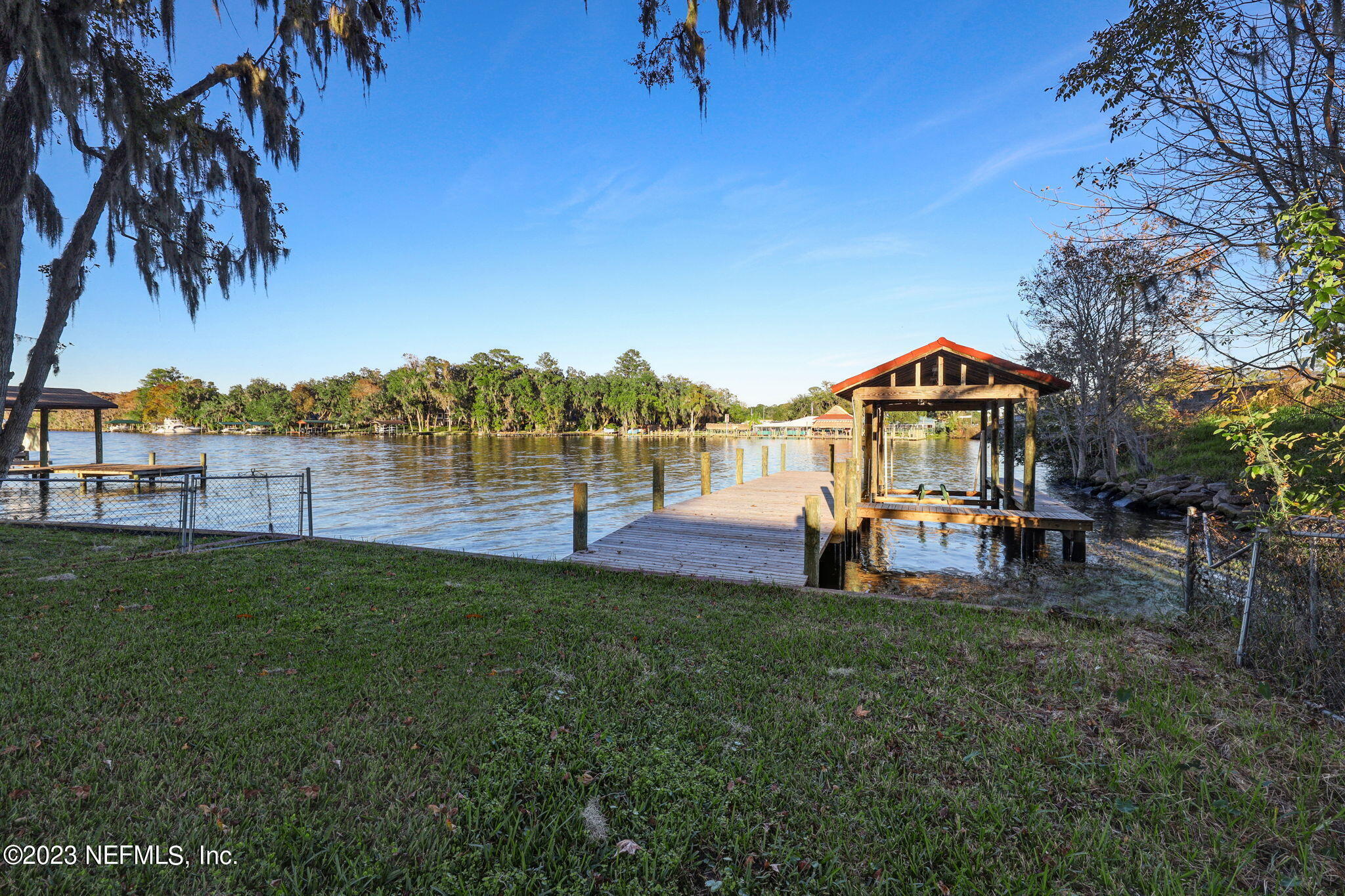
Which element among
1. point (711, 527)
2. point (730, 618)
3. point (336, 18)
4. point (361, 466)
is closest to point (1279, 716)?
point (730, 618)

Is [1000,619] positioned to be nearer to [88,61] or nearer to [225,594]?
[225,594]

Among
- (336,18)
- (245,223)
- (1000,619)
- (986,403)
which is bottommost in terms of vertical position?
(1000,619)

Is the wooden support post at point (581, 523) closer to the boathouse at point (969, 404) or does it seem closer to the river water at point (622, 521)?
the river water at point (622, 521)

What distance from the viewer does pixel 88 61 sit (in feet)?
22.7

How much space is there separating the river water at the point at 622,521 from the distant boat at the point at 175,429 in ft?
283

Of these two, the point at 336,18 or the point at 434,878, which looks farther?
the point at 336,18

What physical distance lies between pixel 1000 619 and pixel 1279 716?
8.51 feet

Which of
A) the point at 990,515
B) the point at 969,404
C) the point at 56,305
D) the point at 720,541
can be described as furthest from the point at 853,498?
the point at 56,305

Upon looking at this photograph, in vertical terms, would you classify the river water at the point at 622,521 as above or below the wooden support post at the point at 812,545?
below

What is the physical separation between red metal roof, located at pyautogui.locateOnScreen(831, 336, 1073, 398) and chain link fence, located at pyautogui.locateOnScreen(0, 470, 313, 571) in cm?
1212

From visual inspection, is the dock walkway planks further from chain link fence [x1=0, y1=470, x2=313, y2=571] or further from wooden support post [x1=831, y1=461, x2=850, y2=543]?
chain link fence [x1=0, y1=470, x2=313, y2=571]

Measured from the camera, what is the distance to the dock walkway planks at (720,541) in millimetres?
9391

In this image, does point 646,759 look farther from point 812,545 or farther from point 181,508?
point 181,508

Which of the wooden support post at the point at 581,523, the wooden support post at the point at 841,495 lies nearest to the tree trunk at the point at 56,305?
the wooden support post at the point at 581,523
